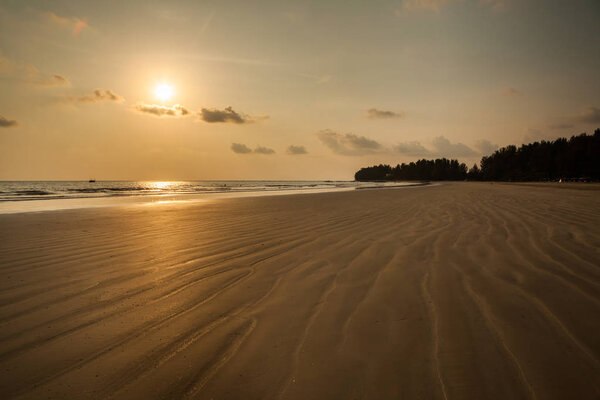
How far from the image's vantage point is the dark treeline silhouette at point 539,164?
50225 millimetres

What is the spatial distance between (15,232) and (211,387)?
22.3 feet

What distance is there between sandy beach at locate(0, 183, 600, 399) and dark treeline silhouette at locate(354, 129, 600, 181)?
2555 inches

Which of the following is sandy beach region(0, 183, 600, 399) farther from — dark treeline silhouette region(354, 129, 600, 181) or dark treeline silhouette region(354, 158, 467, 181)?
dark treeline silhouette region(354, 158, 467, 181)

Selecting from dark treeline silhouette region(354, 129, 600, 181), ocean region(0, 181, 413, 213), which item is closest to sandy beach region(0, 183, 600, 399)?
ocean region(0, 181, 413, 213)

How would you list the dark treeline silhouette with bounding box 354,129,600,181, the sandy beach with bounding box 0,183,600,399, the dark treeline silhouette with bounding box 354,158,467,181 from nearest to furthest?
the sandy beach with bounding box 0,183,600,399
the dark treeline silhouette with bounding box 354,129,600,181
the dark treeline silhouette with bounding box 354,158,467,181

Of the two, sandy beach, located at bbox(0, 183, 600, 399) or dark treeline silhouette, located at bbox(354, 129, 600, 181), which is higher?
dark treeline silhouette, located at bbox(354, 129, 600, 181)

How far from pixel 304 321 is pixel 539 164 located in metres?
76.8

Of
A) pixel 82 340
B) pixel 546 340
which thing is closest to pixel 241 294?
pixel 82 340

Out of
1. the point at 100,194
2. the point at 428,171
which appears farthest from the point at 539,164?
the point at 100,194

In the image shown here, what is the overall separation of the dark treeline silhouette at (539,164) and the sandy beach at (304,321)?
64.9m

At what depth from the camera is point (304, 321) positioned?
7.14 ft

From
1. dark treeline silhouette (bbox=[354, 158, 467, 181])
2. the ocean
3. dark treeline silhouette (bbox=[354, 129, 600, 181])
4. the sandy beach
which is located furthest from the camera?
dark treeline silhouette (bbox=[354, 158, 467, 181])

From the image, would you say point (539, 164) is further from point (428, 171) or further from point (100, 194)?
point (100, 194)

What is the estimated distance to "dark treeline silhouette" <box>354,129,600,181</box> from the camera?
50.2 metres
